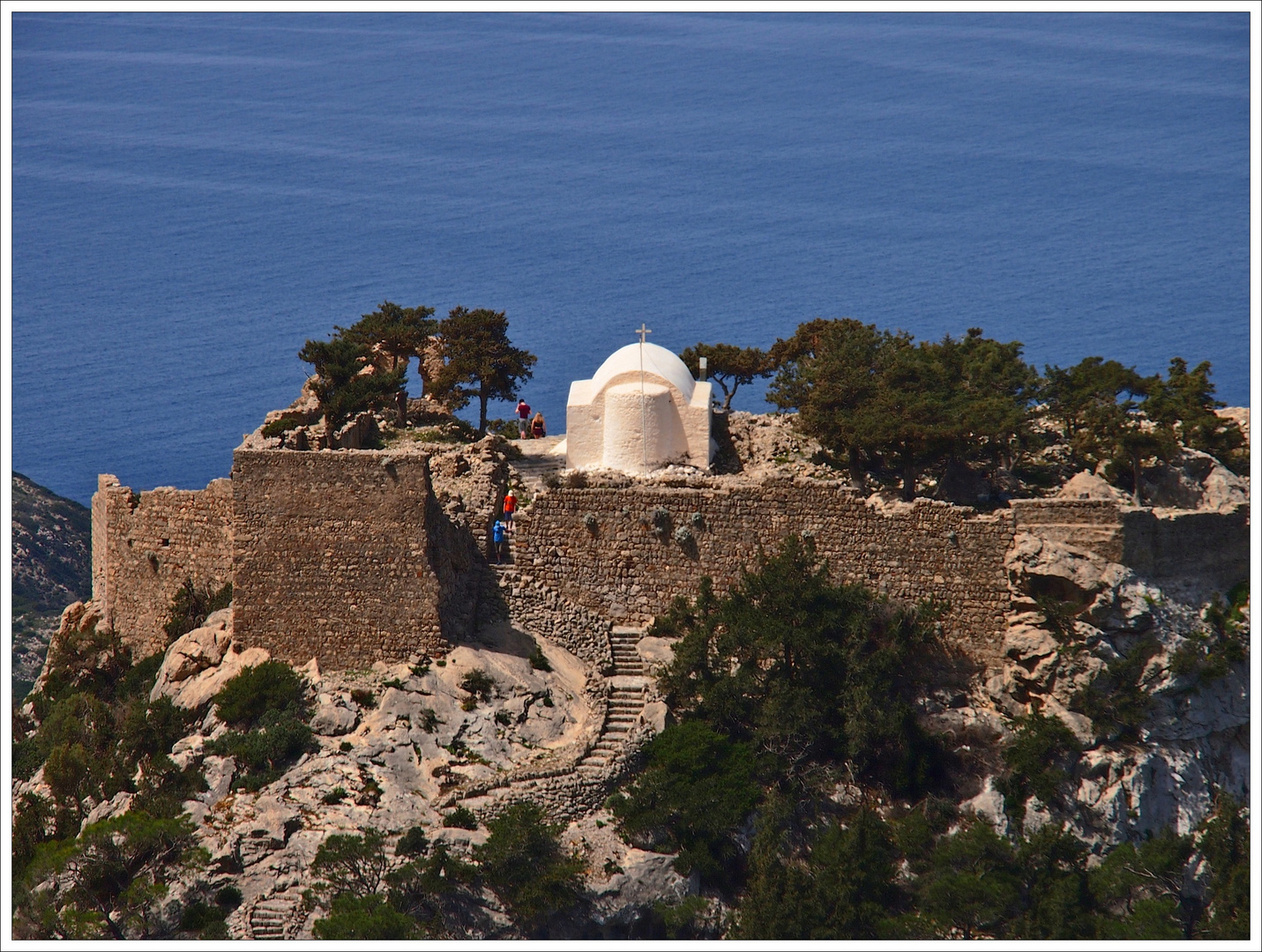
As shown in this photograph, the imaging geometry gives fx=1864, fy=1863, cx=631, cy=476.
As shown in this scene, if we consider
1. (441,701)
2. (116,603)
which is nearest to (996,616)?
(441,701)

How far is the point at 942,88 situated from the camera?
13175 centimetres

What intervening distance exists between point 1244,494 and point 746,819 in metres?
14.8

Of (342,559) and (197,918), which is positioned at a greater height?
(342,559)

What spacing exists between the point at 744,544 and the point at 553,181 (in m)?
88.9

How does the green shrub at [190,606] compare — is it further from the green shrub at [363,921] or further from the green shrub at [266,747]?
the green shrub at [363,921]

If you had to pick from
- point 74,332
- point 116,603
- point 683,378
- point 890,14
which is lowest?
point 116,603

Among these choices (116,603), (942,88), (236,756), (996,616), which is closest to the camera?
(236,756)

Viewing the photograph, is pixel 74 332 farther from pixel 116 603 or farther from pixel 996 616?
pixel 996 616

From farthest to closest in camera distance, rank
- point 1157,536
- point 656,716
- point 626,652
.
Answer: point 626,652, point 1157,536, point 656,716

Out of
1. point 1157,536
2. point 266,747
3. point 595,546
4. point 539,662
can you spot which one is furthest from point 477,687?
point 1157,536

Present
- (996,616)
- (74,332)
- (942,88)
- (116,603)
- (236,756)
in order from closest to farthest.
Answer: (236,756)
(996,616)
(116,603)
(74,332)
(942,88)

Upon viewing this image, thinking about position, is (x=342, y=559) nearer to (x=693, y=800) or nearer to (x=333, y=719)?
(x=333, y=719)

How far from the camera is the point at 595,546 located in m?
37.6

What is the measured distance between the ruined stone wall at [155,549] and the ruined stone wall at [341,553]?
373 centimetres
